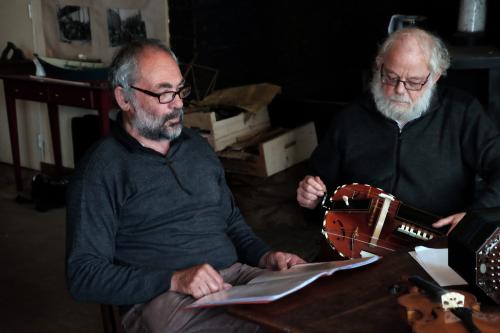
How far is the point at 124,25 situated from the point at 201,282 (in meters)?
3.35

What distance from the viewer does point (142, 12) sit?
468cm

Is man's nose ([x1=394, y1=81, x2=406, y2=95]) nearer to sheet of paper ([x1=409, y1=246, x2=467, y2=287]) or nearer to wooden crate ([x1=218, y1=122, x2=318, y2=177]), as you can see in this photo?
sheet of paper ([x1=409, y1=246, x2=467, y2=287])

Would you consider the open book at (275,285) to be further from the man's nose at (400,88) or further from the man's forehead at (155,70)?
the man's nose at (400,88)

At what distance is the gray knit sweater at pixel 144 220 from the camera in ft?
6.12

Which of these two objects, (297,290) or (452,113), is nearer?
(297,290)

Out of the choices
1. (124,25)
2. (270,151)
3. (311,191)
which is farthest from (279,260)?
(124,25)

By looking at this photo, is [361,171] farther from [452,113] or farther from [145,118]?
[145,118]

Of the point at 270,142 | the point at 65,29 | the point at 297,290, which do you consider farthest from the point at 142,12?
the point at 297,290

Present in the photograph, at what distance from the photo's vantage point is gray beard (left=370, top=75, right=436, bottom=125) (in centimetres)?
240

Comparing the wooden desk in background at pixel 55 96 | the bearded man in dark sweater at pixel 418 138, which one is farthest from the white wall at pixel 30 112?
the bearded man in dark sweater at pixel 418 138

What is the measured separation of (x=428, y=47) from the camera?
7.82 feet

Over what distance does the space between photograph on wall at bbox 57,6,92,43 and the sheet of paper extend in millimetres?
3751

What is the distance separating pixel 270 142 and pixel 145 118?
7.35 ft

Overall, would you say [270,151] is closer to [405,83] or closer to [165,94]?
[405,83]
